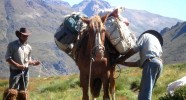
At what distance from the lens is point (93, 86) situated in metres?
12.0

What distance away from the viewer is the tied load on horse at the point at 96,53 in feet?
34.6

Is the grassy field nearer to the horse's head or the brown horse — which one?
the brown horse

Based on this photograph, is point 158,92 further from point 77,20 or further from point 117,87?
point 77,20

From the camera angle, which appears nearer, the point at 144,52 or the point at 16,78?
the point at 144,52

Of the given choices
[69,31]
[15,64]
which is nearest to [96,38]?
[69,31]

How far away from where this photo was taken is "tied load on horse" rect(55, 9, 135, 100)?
34.6 feet

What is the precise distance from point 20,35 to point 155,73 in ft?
16.3

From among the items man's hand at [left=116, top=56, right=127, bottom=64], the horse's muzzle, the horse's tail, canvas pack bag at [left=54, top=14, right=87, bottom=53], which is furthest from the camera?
canvas pack bag at [left=54, top=14, right=87, bottom=53]

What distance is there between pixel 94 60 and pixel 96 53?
599mm

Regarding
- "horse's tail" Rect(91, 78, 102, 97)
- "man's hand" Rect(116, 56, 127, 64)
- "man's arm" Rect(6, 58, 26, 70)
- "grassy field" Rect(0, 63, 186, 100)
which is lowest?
"grassy field" Rect(0, 63, 186, 100)

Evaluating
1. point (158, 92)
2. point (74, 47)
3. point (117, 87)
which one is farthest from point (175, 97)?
point (117, 87)

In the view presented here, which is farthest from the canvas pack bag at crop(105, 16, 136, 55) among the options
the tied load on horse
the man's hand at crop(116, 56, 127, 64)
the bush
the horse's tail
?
the bush

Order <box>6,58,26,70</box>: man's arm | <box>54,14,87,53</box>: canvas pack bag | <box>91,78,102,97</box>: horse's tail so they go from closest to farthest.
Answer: <box>91,78,102,97</box>: horse's tail → <box>6,58,26,70</box>: man's arm → <box>54,14,87,53</box>: canvas pack bag

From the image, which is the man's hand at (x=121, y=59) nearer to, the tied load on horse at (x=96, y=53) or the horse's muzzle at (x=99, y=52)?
the tied load on horse at (x=96, y=53)
